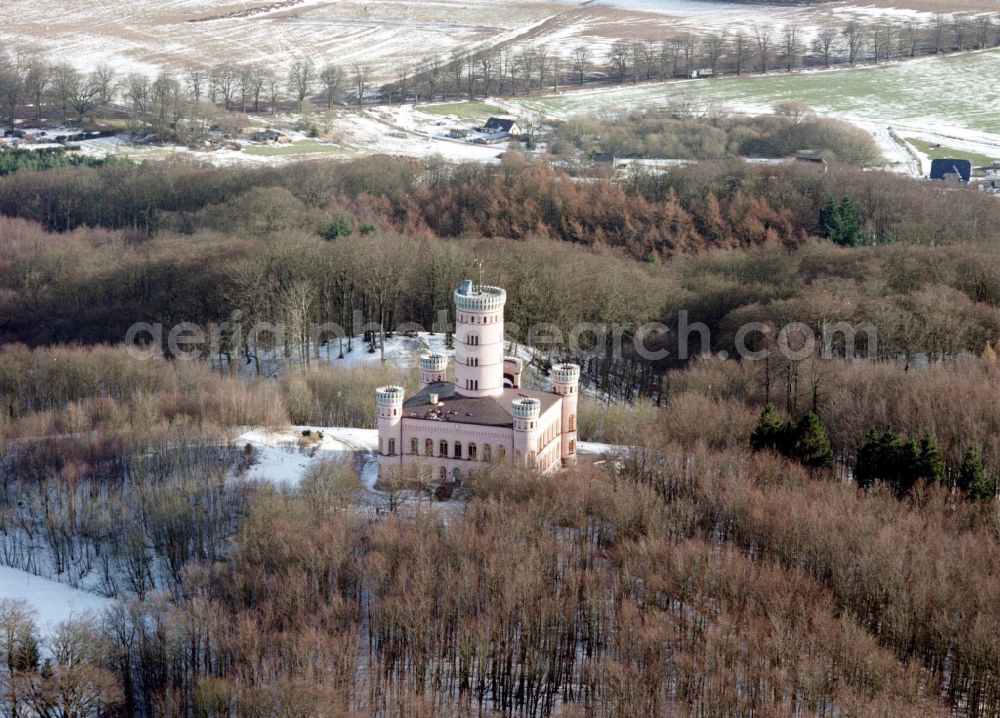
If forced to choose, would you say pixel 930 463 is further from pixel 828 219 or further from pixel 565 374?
pixel 828 219

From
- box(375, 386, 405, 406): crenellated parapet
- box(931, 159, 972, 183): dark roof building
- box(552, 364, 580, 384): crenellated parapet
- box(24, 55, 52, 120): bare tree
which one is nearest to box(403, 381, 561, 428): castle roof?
box(375, 386, 405, 406): crenellated parapet

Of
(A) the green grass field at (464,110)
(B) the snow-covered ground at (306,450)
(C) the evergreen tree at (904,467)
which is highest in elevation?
(A) the green grass field at (464,110)

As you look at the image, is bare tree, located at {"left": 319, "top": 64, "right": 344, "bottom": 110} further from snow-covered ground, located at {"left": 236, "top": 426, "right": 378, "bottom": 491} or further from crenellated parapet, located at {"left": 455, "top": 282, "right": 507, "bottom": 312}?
crenellated parapet, located at {"left": 455, "top": 282, "right": 507, "bottom": 312}

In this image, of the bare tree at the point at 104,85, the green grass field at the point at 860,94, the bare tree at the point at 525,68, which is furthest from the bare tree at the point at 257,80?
the green grass field at the point at 860,94

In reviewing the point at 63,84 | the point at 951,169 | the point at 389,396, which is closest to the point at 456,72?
the point at 63,84

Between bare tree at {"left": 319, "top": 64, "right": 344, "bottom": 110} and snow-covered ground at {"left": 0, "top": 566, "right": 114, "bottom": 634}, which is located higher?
bare tree at {"left": 319, "top": 64, "right": 344, "bottom": 110}

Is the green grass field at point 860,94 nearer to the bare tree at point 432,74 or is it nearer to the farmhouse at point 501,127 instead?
the farmhouse at point 501,127
